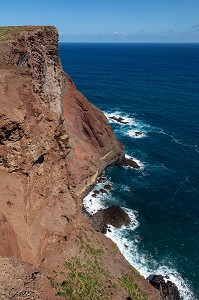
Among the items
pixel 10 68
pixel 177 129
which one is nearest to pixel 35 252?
pixel 10 68

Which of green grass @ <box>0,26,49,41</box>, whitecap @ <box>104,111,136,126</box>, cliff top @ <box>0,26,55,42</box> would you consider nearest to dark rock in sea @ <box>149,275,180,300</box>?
cliff top @ <box>0,26,55,42</box>

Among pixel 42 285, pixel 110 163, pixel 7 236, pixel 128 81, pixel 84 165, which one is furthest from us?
pixel 128 81

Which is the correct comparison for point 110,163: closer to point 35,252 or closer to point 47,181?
point 47,181

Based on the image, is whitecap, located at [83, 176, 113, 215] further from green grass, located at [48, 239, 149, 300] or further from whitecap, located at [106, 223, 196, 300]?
green grass, located at [48, 239, 149, 300]

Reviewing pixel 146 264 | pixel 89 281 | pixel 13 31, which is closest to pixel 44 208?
pixel 89 281

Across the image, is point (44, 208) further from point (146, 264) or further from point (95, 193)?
point (95, 193)
